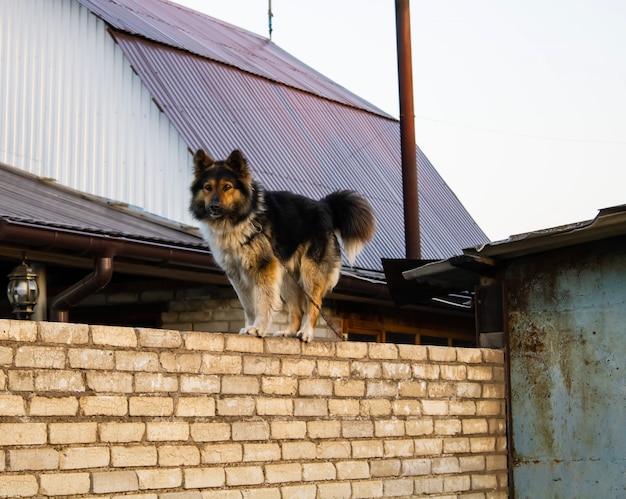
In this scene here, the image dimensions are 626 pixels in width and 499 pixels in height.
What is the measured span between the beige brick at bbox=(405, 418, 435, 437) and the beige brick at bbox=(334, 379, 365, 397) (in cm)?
61

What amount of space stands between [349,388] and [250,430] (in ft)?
3.88

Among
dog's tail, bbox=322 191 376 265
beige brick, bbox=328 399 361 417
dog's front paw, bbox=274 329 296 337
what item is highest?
dog's tail, bbox=322 191 376 265

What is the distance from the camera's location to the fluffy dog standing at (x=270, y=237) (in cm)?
880

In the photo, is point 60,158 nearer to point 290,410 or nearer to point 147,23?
point 147,23

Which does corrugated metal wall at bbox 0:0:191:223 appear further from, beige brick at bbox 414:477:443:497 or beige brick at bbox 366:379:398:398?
beige brick at bbox 414:477:443:497

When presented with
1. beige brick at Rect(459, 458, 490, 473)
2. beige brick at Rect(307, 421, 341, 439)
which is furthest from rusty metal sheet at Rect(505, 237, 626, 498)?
beige brick at Rect(307, 421, 341, 439)

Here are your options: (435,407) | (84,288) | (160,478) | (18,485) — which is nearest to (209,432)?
(160,478)

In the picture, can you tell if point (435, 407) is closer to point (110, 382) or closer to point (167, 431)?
point (167, 431)

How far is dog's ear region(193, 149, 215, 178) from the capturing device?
901 cm

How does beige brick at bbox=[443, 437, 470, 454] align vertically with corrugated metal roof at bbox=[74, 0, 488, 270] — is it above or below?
below

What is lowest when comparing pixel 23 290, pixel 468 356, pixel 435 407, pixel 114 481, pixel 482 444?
pixel 114 481

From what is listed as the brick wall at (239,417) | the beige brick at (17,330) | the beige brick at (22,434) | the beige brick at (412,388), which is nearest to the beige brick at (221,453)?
the brick wall at (239,417)

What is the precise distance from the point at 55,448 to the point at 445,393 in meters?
4.07

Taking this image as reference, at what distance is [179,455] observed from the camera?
25.5ft
